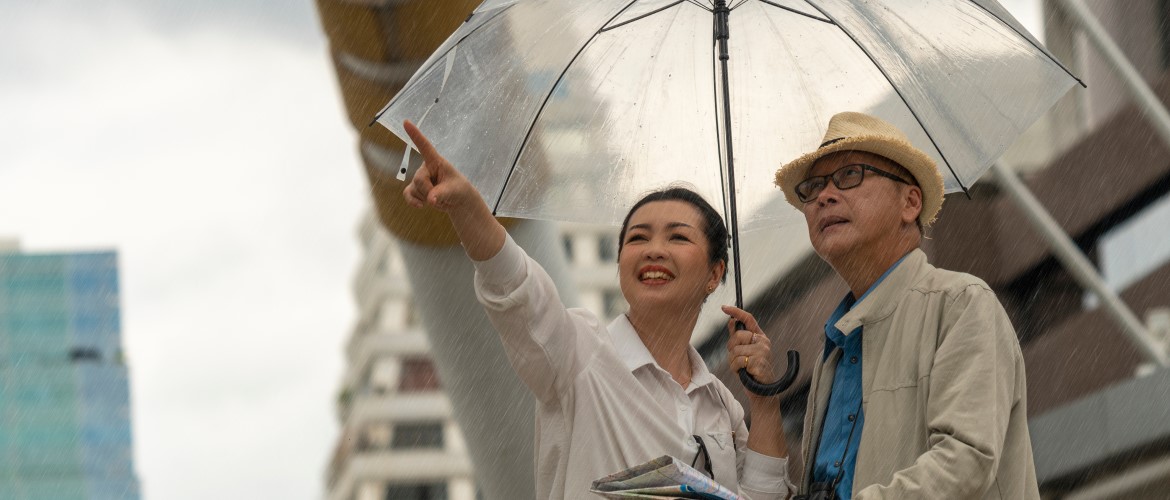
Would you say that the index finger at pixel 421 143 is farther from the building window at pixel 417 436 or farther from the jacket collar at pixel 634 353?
the building window at pixel 417 436

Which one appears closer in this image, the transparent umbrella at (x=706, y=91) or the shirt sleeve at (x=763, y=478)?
the shirt sleeve at (x=763, y=478)

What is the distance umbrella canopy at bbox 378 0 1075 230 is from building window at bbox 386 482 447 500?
285ft

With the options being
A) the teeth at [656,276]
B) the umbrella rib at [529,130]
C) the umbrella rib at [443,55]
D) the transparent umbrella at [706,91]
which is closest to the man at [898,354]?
the teeth at [656,276]

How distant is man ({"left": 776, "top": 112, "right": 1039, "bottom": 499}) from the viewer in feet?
9.66

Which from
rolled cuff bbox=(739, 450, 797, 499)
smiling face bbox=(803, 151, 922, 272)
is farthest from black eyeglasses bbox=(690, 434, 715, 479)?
smiling face bbox=(803, 151, 922, 272)

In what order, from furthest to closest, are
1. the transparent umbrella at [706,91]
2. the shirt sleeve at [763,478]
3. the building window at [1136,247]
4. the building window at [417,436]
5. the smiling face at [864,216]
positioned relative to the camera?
1. the building window at [417,436]
2. the building window at [1136,247]
3. the transparent umbrella at [706,91]
4. the shirt sleeve at [763,478]
5. the smiling face at [864,216]

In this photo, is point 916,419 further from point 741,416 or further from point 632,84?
point 632,84

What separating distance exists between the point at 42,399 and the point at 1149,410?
242ft

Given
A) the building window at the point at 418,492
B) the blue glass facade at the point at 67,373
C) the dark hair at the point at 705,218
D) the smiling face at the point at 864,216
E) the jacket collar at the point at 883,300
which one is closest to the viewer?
the jacket collar at the point at 883,300

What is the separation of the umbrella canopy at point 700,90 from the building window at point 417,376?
90502 mm

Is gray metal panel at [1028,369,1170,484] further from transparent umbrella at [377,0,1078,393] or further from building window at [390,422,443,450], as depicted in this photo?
building window at [390,422,443,450]

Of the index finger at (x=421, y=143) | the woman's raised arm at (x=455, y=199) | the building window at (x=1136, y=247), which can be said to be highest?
the building window at (x=1136, y=247)

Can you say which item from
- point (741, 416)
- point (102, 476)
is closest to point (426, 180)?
point (741, 416)

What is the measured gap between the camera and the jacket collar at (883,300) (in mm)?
3268
